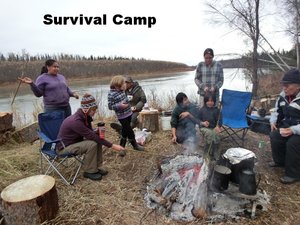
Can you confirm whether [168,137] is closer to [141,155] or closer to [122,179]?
[141,155]

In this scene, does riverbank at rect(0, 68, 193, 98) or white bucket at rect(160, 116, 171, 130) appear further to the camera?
riverbank at rect(0, 68, 193, 98)

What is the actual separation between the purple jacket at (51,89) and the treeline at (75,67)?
11.0 metres

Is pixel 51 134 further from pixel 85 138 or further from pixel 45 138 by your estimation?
pixel 85 138

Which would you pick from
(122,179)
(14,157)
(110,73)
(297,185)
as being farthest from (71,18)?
(110,73)

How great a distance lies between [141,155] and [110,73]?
17623 mm

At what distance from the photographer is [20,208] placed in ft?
7.77

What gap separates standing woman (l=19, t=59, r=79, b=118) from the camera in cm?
414

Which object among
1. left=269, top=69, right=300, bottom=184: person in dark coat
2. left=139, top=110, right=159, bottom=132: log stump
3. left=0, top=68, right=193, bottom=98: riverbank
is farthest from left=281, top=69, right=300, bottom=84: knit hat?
left=0, top=68, right=193, bottom=98: riverbank

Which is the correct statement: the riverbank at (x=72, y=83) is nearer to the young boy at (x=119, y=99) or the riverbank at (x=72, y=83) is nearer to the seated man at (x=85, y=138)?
the young boy at (x=119, y=99)

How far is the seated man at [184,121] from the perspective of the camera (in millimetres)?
4180

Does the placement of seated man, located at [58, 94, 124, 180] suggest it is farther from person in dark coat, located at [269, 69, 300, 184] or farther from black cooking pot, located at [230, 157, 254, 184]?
person in dark coat, located at [269, 69, 300, 184]

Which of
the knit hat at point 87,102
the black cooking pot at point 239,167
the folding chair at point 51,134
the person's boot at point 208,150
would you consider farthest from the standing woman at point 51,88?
the black cooking pot at point 239,167

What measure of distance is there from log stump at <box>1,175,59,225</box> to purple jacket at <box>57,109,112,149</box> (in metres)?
0.81

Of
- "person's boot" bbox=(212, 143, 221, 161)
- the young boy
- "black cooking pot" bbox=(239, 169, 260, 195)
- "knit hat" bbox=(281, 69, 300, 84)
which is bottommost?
"person's boot" bbox=(212, 143, 221, 161)
